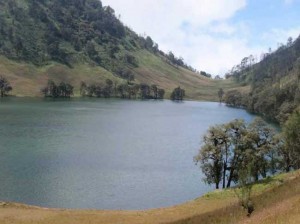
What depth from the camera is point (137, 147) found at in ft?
474

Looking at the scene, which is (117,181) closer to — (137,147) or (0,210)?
(0,210)

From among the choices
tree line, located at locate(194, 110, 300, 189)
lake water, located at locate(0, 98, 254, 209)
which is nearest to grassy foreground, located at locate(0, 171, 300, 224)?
tree line, located at locate(194, 110, 300, 189)

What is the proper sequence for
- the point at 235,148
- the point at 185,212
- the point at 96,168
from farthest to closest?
the point at 96,168 < the point at 235,148 < the point at 185,212

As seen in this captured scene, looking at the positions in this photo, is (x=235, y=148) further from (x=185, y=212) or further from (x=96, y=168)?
(x=96, y=168)

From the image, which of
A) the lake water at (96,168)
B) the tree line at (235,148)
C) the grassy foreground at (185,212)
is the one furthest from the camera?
the lake water at (96,168)

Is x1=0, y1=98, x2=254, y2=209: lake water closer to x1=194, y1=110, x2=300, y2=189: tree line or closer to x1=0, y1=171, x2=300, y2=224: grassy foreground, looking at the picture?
x1=194, y1=110, x2=300, y2=189: tree line

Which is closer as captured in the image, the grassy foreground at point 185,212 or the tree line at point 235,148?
the grassy foreground at point 185,212

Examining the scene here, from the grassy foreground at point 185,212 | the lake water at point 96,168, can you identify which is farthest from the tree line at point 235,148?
the grassy foreground at point 185,212

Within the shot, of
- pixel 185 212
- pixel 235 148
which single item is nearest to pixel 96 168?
pixel 235 148

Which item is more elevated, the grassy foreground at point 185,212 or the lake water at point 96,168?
the grassy foreground at point 185,212

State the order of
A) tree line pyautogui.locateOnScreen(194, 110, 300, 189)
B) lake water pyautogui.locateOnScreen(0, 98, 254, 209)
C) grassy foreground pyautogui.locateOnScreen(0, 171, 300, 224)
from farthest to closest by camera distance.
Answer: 1. lake water pyautogui.locateOnScreen(0, 98, 254, 209)
2. tree line pyautogui.locateOnScreen(194, 110, 300, 189)
3. grassy foreground pyautogui.locateOnScreen(0, 171, 300, 224)

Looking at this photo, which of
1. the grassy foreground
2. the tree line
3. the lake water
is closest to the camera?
the grassy foreground

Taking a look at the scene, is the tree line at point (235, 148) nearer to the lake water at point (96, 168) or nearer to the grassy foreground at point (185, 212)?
the lake water at point (96, 168)

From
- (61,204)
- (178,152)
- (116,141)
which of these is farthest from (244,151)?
(116,141)
